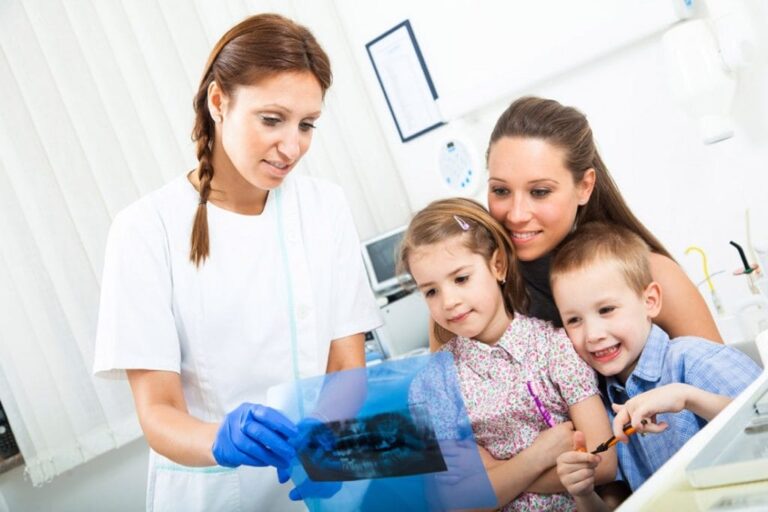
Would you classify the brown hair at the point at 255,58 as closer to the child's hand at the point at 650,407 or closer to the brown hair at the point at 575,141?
the brown hair at the point at 575,141

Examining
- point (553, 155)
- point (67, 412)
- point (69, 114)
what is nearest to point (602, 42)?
point (553, 155)

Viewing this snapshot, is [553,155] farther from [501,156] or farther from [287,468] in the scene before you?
[287,468]

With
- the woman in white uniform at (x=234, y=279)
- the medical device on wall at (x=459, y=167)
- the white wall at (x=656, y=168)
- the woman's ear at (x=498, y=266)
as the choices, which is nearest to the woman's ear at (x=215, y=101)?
the woman in white uniform at (x=234, y=279)

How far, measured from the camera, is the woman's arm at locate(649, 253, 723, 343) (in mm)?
1092

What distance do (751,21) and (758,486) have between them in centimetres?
125

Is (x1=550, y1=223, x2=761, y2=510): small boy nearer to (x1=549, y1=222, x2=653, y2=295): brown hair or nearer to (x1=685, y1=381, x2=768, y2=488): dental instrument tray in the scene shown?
(x1=549, y1=222, x2=653, y2=295): brown hair

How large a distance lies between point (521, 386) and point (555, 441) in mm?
96

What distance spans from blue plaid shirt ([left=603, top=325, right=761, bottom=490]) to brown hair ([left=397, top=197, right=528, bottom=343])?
193 millimetres

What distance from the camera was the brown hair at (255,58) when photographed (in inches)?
44.8

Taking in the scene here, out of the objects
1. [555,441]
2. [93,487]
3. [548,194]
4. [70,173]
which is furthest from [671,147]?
[93,487]

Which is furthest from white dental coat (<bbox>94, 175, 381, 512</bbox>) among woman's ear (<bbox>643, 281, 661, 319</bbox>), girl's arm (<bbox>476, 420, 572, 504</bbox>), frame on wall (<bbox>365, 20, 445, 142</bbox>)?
frame on wall (<bbox>365, 20, 445, 142</bbox>)

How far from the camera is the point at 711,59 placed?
1.57 meters

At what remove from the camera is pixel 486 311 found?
1.13 metres

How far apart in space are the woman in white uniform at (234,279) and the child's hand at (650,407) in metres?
0.44
